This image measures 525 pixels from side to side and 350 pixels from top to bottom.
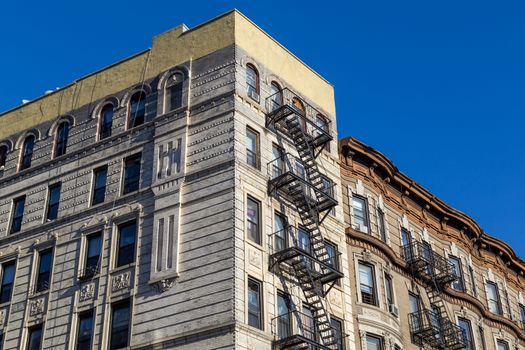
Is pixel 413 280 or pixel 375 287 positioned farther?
pixel 413 280

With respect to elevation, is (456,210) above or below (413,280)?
above

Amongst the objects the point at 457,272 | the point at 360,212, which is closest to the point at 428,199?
the point at 457,272

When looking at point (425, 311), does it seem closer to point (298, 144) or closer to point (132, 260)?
point (298, 144)

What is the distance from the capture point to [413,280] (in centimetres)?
4288

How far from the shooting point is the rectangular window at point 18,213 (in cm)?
4088

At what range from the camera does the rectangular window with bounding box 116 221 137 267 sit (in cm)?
3591

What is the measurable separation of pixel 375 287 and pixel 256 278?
8.08 m

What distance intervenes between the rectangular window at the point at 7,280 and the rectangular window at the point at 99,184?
191 inches

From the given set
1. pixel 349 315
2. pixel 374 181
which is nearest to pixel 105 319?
pixel 349 315

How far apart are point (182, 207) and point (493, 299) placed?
22698mm

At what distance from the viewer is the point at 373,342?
37.8 m

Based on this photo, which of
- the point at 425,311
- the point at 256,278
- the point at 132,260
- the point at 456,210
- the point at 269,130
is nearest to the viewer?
the point at 256,278

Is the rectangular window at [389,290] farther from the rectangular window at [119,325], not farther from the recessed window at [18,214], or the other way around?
the recessed window at [18,214]

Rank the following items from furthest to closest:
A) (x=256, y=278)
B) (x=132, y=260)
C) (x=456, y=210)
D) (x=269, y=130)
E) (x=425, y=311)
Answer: (x=456, y=210) < (x=425, y=311) < (x=269, y=130) < (x=132, y=260) < (x=256, y=278)
